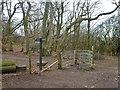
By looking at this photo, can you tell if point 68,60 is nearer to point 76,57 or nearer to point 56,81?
point 76,57

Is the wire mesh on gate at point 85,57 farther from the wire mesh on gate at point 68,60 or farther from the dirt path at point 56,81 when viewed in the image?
the dirt path at point 56,81

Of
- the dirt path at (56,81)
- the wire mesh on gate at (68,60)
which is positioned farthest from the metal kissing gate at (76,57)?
the dirt path at (56,81)

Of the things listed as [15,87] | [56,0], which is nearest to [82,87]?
[15,87]

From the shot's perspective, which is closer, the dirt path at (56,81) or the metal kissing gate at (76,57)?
the dirt path at (56,81)

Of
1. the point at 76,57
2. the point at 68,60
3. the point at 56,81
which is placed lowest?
the point at 68,60

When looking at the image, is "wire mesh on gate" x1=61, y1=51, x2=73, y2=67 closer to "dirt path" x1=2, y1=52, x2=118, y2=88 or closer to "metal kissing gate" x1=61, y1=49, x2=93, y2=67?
"metal kissing gate" x1=61, y1=49, x2=93, y2=67

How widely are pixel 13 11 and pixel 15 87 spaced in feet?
47.3

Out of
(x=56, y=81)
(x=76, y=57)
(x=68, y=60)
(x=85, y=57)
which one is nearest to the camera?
(x=56, y=81)

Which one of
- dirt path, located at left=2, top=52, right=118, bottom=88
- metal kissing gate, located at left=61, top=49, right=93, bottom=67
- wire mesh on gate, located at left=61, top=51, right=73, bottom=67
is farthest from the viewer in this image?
metal kissing gate, located at left=61, top=49, right=93, bottom=67

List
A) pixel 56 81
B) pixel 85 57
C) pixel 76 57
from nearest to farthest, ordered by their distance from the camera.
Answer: pixel 56 81
pixel 85 57
pixel 76 57

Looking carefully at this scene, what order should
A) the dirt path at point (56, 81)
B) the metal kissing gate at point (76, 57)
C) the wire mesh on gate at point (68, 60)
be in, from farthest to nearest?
the metal kissing gate at point (76, 57), the wire mesh on gate at point (68, 60), the dirt path at point (56, 81)

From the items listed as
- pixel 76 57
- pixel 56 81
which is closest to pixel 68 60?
pixel 76 57

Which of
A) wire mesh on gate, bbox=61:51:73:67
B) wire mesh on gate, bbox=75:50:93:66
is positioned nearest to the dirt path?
wire mesh on gate, bbox=61:51:73:67

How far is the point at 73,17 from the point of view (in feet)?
63.1
